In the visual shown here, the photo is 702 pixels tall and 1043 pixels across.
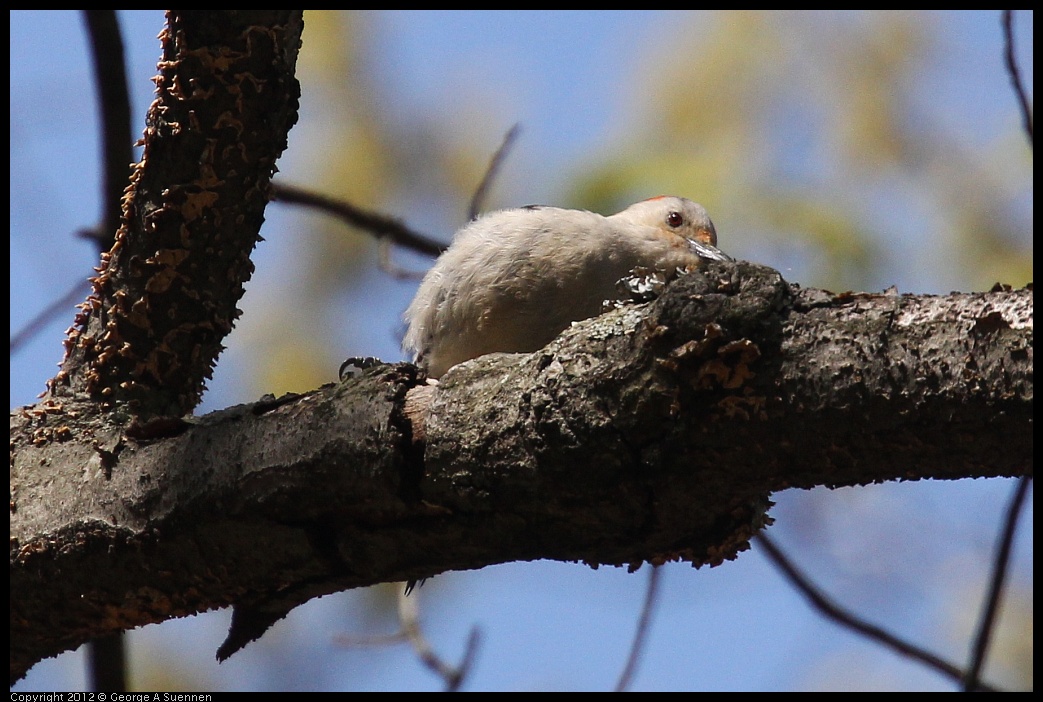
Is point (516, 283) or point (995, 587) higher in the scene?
point (516, 283)

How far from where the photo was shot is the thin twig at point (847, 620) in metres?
3.15

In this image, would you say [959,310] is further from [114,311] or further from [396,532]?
[114,311]

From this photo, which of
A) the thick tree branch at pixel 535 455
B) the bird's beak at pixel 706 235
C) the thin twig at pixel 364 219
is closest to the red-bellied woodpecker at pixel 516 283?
the thin twig at pixel 364 219

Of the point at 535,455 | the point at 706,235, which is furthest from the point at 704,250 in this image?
the point at 535,455

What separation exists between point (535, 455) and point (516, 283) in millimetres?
1310

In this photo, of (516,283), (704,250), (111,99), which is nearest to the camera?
Result: (516,283)

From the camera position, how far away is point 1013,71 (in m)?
2.67

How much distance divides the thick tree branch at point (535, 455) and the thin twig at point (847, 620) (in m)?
1.27

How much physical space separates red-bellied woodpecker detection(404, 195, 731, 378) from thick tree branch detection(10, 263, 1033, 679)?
0.98m

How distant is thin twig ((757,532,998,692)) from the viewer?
315 centimetres

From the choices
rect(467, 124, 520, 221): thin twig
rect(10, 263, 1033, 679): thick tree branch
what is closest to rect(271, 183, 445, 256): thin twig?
rect(467, 124, 520, 221): thin twig

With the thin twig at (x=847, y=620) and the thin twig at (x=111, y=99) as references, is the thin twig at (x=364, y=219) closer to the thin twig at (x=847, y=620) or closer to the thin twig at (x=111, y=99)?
the thin twig at (x=111, y=99)

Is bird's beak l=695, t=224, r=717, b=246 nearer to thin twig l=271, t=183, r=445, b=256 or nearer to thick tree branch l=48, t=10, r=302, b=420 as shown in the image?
thin twig l=271, t=183, r=445, b=256

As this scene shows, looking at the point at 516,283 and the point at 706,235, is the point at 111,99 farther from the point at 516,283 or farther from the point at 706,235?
the point at 706,235
